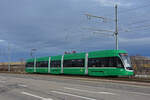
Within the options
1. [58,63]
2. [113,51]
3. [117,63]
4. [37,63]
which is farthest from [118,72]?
[37,63]

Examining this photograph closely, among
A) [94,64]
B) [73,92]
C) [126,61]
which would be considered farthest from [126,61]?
[73,92]

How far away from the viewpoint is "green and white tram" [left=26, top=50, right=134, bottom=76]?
24281 mm

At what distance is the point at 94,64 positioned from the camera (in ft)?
90.1

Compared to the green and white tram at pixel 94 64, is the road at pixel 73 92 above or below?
below

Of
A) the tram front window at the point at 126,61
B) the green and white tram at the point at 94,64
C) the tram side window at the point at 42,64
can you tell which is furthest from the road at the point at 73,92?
the tram side window at the point at 42,64

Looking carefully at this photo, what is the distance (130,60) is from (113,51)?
2.52m

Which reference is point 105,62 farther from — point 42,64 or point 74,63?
point 42,64

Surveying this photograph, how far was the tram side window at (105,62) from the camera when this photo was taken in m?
24.4

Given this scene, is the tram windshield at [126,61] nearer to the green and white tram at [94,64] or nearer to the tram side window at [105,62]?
the green and white tram at [94,64]

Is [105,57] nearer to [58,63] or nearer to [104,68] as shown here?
[104,68]

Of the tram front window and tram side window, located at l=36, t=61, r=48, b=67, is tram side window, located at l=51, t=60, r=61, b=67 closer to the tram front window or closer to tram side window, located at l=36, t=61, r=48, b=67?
tram side window, located at l=36, t=61, r=48, b=67

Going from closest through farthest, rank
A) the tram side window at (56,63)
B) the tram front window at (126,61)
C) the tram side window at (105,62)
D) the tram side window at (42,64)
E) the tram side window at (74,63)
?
the tram front window at (126,61) → the tram side window at (105,62) → the tram side window at (74,63) → the tram side window at (56,63) → the tram side window at (42,64)

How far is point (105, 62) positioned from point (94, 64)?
2186 millimetres

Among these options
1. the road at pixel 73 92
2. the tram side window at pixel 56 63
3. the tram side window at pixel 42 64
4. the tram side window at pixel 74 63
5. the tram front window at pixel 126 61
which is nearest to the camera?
the road at pixel 73 92
